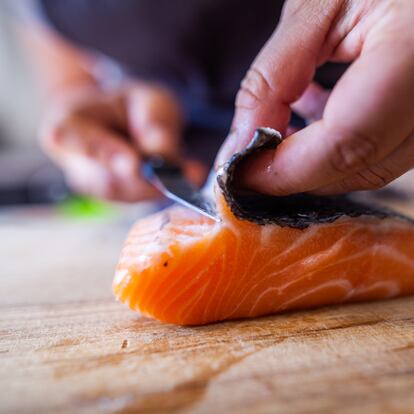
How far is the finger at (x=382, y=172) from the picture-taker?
949 millimetres

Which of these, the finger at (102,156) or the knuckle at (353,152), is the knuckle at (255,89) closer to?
the knuckle at (353,152)

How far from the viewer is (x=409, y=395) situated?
81 cm

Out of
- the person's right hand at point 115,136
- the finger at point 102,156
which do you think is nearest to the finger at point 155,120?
the person's right hand at point 115,136

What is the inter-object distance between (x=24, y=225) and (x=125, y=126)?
0.92 metres

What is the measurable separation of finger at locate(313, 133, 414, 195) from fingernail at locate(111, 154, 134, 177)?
57.2 inches

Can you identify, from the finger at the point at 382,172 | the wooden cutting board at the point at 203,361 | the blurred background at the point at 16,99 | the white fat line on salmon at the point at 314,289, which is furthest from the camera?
the blurred background at the point at 16,99

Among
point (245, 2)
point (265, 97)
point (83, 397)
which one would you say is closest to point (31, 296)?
point (83, 397)

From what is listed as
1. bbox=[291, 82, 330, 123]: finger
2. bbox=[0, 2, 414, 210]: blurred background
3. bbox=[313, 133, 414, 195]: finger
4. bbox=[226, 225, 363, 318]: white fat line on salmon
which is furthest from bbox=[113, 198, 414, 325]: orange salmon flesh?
bbox=[0, 2, 414, 210]: blurred background

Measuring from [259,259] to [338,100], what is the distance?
1.53ft

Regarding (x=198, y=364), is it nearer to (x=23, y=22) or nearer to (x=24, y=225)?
(x=24, y=225)

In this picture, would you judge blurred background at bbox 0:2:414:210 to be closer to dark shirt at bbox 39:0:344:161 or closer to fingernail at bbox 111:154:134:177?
dark shirt at bbox 39:0:344:161

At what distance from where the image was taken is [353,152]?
0.89 meters

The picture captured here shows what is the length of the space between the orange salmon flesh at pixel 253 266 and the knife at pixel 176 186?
0.04 metres

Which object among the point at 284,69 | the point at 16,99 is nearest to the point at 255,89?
the point at 284,69
